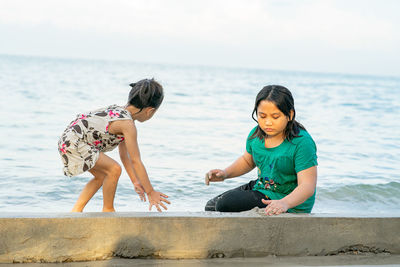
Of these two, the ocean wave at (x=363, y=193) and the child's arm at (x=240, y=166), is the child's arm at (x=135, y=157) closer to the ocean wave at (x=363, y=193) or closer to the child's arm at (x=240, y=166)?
the child's arm at (x=240, y=166)

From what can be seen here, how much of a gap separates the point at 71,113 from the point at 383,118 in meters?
10.5

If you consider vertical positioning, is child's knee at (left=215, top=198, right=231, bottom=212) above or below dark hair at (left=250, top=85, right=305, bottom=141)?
below

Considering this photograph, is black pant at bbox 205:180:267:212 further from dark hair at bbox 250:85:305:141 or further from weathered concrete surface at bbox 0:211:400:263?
dark hair at bbox 250:85:305:141

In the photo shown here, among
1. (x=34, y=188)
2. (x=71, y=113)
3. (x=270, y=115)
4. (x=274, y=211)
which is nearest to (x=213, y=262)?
(x=274, y=211)

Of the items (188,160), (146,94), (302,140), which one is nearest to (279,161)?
(302,140)

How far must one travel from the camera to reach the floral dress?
3.72 meters

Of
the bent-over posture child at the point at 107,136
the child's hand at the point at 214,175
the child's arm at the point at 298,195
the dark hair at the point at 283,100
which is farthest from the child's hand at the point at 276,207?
the bent-over posture child at the point at 107,136

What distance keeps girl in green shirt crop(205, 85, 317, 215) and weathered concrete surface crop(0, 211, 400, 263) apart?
0.20 metres

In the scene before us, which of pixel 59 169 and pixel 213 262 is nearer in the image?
pixel 213 262

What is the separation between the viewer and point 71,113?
50.1 feet

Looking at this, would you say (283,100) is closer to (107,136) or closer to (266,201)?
(266,201)

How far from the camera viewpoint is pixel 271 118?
3.15 meters

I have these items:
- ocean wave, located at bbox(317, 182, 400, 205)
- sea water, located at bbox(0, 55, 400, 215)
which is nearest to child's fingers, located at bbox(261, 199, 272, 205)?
sea water, located at bbox(0, 55, 400, 215)

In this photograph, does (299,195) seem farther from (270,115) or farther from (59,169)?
(59,169)
